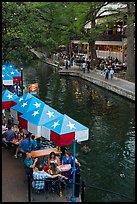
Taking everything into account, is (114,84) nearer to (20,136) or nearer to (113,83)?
(113,83)

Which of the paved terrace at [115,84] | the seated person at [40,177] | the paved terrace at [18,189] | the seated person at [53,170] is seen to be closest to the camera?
the paved terrace at [18,189]

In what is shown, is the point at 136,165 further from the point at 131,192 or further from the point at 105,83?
the point at 105,83

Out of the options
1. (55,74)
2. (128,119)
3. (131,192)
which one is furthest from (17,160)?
(55,74)

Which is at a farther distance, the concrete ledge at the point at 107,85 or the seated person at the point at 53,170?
the concrete ledge at the point at 107,85

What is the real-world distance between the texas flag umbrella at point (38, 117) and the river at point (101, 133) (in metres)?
2.71

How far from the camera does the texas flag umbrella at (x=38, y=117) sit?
35.4 feet

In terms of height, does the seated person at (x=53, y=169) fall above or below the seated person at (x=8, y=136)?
below

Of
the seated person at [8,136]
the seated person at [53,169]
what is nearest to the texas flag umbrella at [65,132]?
the seated person at [53,169]

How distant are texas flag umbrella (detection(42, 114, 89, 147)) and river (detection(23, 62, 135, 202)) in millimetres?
1591

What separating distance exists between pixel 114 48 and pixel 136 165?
42265mm

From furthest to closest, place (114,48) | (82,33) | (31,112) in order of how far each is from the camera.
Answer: (114,48) → (82,33) → (31,112)

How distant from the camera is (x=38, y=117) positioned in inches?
436

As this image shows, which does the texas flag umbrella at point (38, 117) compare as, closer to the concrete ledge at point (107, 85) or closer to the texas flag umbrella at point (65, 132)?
the texas flag umbrella at point (65, 132)

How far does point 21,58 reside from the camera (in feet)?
55.0
